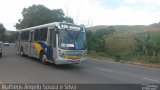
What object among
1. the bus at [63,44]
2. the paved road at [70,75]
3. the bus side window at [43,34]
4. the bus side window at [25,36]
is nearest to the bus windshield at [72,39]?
the bus at [63,44]

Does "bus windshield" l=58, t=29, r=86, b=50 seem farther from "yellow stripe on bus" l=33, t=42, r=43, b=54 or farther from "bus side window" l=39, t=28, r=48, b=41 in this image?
"yellow stripe on bus" l=33, t=42, r=43, b=54

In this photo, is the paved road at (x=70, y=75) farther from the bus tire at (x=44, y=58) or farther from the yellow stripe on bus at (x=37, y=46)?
the yellow stripe on bus at (x=37, y=46)

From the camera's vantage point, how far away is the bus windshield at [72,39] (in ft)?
51.2

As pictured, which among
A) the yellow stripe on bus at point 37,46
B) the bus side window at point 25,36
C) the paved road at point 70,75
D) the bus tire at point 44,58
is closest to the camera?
the paved road at point 70,75

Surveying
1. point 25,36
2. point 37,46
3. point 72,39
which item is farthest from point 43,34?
point 25,36

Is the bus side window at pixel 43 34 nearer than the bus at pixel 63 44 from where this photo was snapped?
No

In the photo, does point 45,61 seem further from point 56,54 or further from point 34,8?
point 34,8

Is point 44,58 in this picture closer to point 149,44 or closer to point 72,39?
point 72,39

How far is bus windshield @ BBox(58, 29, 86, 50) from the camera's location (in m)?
15.6

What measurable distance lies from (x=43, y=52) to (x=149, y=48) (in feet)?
48.6

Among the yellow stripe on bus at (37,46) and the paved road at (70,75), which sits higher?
the yellow stripe on bus at (37,46)

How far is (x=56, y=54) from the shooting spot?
1565cm

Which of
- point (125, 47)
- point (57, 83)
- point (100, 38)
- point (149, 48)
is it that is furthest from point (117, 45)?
point (57, 83)

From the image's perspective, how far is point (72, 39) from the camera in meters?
15.9
